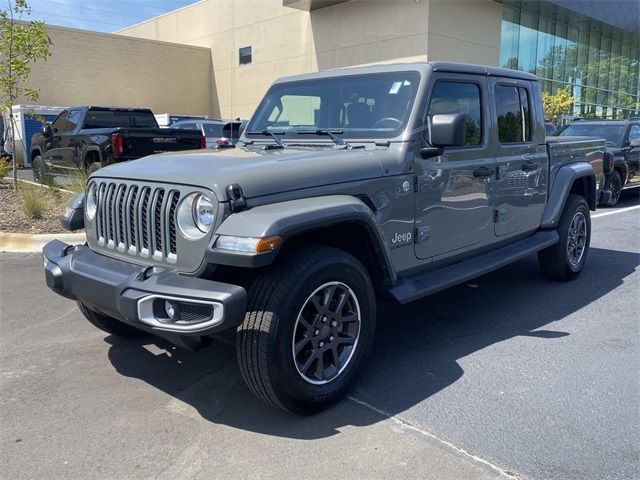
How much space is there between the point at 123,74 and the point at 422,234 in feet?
87.5

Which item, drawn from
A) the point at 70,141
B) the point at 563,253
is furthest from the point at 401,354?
the point at 70,141

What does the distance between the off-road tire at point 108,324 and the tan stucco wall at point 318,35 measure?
1855cm

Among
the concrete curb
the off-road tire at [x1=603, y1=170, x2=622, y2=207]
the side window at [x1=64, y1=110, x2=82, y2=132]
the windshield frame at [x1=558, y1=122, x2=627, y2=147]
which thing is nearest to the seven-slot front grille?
the concrete curb

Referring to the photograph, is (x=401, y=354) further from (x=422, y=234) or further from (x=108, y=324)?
(x=108, y=324)

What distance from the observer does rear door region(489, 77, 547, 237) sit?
4926 mm

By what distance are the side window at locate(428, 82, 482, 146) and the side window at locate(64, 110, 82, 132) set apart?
9.48 m

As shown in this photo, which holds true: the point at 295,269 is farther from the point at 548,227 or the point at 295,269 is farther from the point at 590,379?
the point at 548,227

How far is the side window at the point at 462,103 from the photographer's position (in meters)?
4.30

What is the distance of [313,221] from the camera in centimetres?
314

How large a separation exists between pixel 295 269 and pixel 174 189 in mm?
Answer: 810

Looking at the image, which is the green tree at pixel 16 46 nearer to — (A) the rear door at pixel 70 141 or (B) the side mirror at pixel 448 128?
(A) the rear door at pixel 70 141

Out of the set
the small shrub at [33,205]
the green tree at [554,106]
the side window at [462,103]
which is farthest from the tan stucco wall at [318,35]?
the side window at [462,103]

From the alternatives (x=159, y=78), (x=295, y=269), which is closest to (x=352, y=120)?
(x=295, y=269)

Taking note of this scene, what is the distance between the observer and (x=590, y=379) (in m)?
3.85
